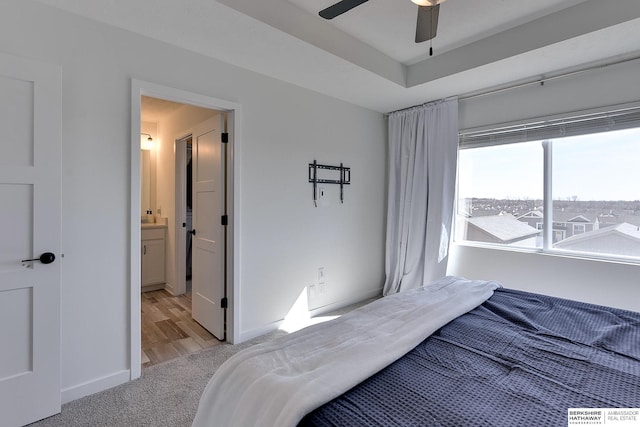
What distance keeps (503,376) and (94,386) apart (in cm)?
241

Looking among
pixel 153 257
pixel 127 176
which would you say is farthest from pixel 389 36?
pixel 153 257

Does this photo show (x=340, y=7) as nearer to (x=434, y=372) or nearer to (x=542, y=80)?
(x=434, y=372)

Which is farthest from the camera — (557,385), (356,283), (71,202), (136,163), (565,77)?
(356,283)

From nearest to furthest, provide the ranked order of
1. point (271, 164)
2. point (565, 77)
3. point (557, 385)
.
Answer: point (557, 385) → point (565, 77) → point (271, 164)

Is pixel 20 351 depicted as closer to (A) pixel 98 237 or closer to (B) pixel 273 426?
(A) pixel 98 237

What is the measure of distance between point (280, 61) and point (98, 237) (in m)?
1.90

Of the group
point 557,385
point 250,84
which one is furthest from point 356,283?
point 557,385

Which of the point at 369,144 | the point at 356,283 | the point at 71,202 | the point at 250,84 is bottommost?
the point at 356,283

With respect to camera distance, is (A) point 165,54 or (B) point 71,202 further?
(A) point 165,54

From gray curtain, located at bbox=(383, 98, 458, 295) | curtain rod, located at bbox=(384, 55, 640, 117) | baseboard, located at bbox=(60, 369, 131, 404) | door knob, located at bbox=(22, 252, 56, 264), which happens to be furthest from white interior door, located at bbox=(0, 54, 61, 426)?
curtain rod, located at bbox=(384, 55, 640, 117)

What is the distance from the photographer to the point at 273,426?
2.97ft

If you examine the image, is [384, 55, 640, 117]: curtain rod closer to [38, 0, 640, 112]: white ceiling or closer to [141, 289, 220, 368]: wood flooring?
[38, 0, 640, 112]: white ceiling

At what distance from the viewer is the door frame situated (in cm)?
221

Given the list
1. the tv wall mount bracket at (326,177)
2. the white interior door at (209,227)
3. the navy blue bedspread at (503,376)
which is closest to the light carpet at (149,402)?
the white interior door at (209,227)
